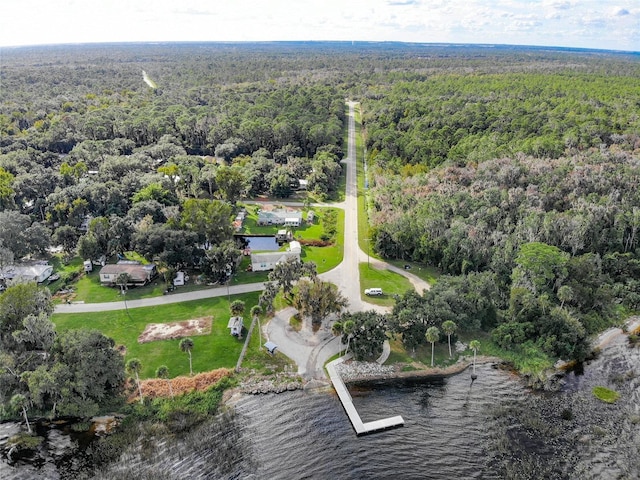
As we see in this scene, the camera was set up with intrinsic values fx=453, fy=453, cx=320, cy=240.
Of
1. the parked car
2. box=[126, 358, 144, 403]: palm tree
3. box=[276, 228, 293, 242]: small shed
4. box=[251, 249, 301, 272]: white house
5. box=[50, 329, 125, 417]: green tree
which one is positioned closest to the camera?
box=[50, 329, 125, 417]: green tree

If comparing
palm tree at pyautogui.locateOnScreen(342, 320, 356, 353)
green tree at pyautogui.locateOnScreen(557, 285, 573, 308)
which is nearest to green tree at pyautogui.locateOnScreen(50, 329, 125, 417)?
palm tree at pyautogui.locateOnScreen(342, 320, 356, 353)

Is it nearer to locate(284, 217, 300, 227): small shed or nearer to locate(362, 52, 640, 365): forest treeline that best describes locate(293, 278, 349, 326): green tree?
locate(362, 52, 640, 365): forest treeline

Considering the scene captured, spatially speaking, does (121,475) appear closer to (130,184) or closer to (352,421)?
(352,421)

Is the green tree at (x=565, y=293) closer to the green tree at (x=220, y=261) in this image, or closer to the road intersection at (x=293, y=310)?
the road intersection at (x=293, y=310)

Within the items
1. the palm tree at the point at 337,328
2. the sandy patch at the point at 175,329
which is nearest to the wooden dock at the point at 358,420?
the palm tree at the point at 337,328

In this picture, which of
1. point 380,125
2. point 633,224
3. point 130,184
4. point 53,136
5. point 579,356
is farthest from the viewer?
point 380,125

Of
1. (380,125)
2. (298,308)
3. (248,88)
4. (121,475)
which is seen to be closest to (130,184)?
(298,308)
